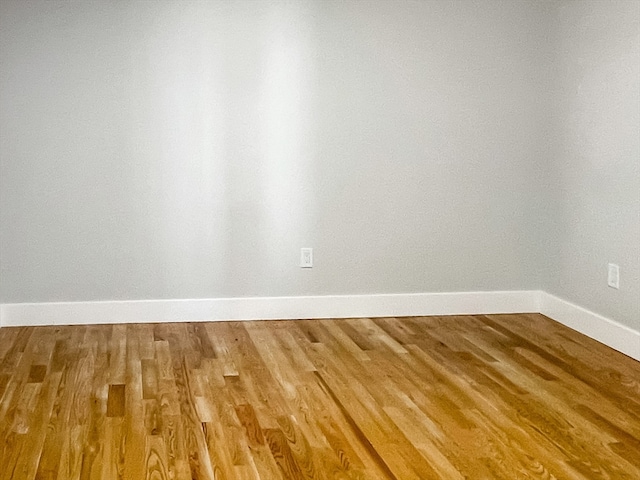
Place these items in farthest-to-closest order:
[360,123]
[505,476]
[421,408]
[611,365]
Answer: [360,123] → [611,365] → [421,408] → [505,476]

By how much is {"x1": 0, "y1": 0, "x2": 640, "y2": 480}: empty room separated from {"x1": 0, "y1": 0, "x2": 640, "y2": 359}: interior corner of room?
11 millimetres

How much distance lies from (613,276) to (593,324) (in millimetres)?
292

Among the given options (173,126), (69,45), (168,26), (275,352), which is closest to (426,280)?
(275,352)

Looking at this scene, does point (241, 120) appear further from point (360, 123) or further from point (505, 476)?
point (505, 476)

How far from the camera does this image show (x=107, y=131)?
4703 mm

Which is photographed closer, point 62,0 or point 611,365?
point 611,365

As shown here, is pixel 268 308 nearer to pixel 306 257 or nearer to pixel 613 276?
pixel 306 257

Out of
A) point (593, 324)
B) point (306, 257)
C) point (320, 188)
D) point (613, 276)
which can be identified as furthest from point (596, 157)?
point (306, 257)

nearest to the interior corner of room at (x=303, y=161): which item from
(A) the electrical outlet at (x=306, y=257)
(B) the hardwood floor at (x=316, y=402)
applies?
(A) the electrical outlet at (x=306, y=257)

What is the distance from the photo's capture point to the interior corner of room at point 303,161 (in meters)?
4.64

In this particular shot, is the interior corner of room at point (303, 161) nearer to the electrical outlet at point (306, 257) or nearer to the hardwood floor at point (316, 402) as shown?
the electrical outlet at point (306, 257)

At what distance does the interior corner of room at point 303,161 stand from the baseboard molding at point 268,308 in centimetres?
1

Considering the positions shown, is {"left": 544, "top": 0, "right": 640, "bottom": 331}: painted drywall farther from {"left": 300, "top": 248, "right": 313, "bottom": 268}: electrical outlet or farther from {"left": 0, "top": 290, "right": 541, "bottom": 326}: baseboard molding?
{"left": 300, "top": 248, "right": 313, "bottom": 268}: electrical outlet

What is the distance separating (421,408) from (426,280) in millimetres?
1714
